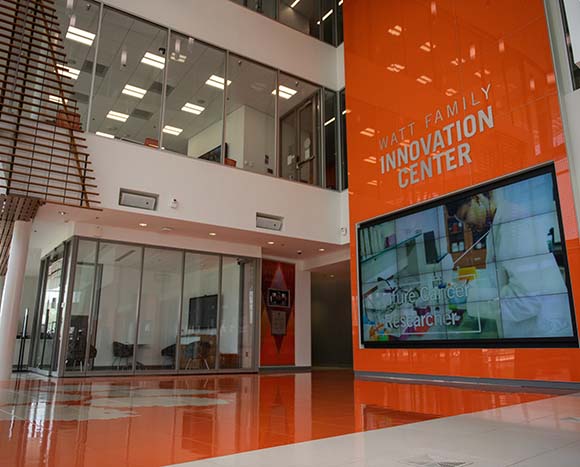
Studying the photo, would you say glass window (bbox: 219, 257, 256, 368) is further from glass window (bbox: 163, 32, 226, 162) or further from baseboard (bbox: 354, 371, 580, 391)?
baseboard (bbox: 354, 371, 580, 391)

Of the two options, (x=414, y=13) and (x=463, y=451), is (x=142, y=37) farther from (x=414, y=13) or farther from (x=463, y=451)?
(x=463, y=451)

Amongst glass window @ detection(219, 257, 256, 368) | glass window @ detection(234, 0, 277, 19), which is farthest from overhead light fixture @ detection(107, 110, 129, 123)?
glass window @ detection(234, 0, 277, 19)

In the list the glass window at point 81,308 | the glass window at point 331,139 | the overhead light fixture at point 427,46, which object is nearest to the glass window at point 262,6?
the glass window at point 331,139

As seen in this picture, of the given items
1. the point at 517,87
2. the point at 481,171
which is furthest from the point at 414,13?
the point at 481,171

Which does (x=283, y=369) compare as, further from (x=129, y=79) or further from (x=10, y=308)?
(x=129, y=79)

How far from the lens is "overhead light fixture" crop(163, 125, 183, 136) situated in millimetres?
10445

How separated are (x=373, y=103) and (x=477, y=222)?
4193 millimetres

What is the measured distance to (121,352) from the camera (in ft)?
34.4

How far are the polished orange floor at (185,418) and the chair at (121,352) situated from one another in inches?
140

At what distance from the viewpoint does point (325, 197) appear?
1243cm

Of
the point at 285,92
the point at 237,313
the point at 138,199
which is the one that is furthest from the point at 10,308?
Answer: the point at 285,92

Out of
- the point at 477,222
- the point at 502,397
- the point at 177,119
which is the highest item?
the point at 177,119

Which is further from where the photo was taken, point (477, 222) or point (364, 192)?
point (364, 192)

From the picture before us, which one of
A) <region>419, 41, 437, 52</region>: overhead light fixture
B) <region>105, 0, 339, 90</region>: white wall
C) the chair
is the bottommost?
the chair
